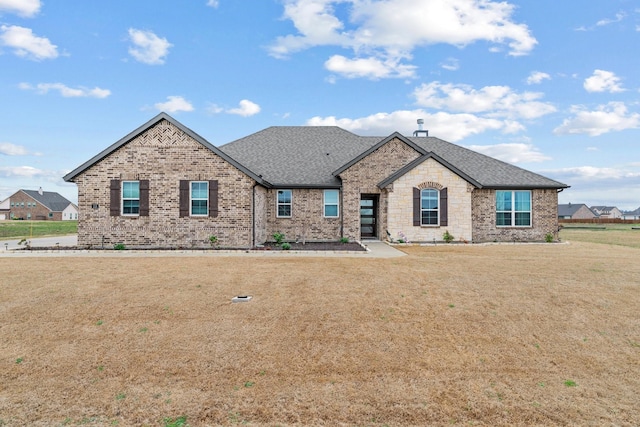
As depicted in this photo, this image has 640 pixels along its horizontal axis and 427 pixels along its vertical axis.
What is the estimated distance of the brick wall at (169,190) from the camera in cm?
1695

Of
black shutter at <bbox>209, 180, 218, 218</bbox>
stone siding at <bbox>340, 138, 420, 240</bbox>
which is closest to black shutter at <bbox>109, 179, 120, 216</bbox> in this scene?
black shutter at <bbox>209, 180, 218, 218</bbox>

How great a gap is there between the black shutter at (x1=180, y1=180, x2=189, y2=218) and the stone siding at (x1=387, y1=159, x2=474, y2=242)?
9722 millimetres

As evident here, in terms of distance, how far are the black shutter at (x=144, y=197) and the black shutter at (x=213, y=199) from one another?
2.81 metres

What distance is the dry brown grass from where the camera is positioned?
4.28 m

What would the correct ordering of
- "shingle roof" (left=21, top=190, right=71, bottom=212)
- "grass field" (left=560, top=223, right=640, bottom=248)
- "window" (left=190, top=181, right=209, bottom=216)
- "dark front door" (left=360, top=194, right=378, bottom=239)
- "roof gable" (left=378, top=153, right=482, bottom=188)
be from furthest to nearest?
1. "shingle roof" (left=21, top=190, right=71, bottom=212)
2. "grass field" (left=560, top=223, right=640, bottom=248)
3. "dark front door" (left=360, top=194, right=378, bottom=239)
4. "roof gable" (left=378, top=153, right=482, bottom=188)
5. "window" (left=190, top=181, right=209, bottom=216)

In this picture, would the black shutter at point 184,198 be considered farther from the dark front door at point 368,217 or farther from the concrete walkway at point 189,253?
the dark front door at point 368,217

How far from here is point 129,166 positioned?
1708 centimetres

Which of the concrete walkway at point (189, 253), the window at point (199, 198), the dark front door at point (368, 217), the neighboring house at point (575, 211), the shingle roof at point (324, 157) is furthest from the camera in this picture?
the neighboring house at point (575, 211)

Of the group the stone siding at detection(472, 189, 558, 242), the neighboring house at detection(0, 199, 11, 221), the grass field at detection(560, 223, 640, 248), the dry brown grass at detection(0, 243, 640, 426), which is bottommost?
the dry brown grass at detection(0, 243, 640, 426)

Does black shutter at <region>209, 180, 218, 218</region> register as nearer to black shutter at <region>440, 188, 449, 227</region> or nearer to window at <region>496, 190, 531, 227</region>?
black shutter at <region>440, 188, 449, 227</region>

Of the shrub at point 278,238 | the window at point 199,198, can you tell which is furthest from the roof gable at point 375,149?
the window at point 199,198

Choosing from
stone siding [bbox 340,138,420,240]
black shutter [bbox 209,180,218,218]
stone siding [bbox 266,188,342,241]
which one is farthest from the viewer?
stone siding [bbox 266,188,342,241]

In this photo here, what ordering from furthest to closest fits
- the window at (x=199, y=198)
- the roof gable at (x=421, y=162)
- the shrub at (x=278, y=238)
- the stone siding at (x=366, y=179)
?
the stone siding at (x=366, y=179) → the roof gable at (x=421, y=162) → the shrub at (x=278, y=238) → the window at (x=199, y=198)

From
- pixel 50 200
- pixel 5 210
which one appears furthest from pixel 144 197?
pixel 5 210
